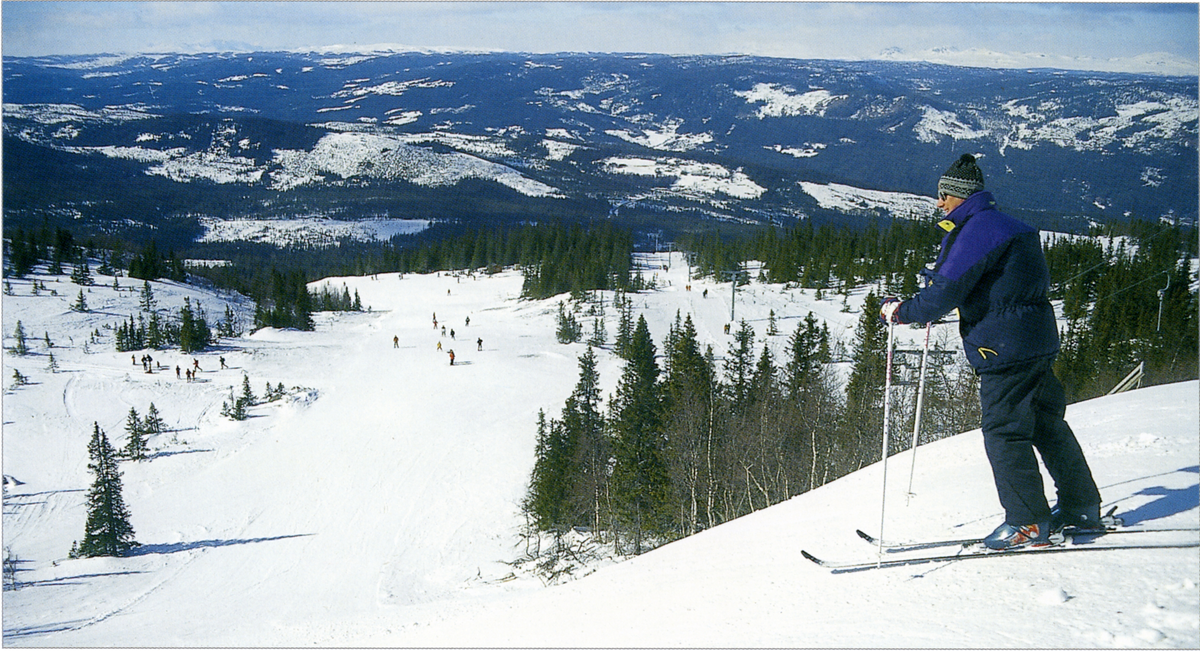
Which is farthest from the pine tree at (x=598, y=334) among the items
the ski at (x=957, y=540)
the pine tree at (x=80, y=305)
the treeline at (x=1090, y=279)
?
the ski at (x=957, y=540)

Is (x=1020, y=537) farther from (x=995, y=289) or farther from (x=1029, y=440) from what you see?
(x=995, y=289)

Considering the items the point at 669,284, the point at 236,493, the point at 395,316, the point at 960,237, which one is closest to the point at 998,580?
the point at 960,237

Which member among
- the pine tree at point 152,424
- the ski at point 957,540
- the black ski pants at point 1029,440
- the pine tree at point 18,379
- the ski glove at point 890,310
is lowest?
the pine tree at point 152,424

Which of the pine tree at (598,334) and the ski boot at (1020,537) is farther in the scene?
the pine tree at (598,334)

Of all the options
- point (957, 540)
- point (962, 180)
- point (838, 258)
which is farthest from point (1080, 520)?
point (838, 258)

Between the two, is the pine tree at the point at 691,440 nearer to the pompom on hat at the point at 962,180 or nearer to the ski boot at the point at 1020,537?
the ski boot at the point at 1020,537

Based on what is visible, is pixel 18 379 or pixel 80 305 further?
pixel 80 305

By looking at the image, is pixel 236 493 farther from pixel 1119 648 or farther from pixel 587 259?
pixel 587 259

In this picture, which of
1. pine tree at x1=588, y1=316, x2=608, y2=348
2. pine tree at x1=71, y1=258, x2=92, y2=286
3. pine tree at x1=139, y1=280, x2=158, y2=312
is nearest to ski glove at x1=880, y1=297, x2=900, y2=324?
pine tree at x1=588, y1=316, x2=608, y2=348
